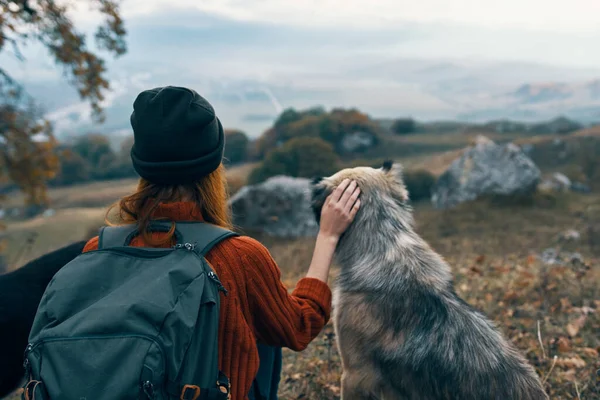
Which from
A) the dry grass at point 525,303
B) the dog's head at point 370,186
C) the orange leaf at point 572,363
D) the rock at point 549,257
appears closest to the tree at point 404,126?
the dry grass at point 525,303

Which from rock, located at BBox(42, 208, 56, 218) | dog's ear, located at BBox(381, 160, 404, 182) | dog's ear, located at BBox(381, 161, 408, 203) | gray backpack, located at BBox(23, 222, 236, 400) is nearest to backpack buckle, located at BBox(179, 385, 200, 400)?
gray backpack, located at BBox(23, 222, 236, 400)

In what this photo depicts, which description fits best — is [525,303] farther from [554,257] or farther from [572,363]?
[554,257]

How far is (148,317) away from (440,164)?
1047 inches

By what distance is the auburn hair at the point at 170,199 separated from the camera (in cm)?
237

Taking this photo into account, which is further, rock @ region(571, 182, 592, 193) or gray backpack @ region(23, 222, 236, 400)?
rock @ region(571, 182, 592, 193)

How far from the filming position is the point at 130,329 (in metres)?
1.96

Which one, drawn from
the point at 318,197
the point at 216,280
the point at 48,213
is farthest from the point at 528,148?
the point at 48,213

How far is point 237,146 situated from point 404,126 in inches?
582

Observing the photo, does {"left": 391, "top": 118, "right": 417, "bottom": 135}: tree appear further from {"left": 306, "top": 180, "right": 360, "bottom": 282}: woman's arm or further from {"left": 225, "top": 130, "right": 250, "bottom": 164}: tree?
{"left": 306, "top": 180, "right": 360, "bottom": 282}: woman's arm

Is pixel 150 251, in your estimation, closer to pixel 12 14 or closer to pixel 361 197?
pixel 361 197

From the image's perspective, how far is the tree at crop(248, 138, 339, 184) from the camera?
846 inches

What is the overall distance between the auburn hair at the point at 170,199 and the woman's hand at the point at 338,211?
830 mm

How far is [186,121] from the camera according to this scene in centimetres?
228

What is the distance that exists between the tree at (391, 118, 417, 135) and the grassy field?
23.0 metres
